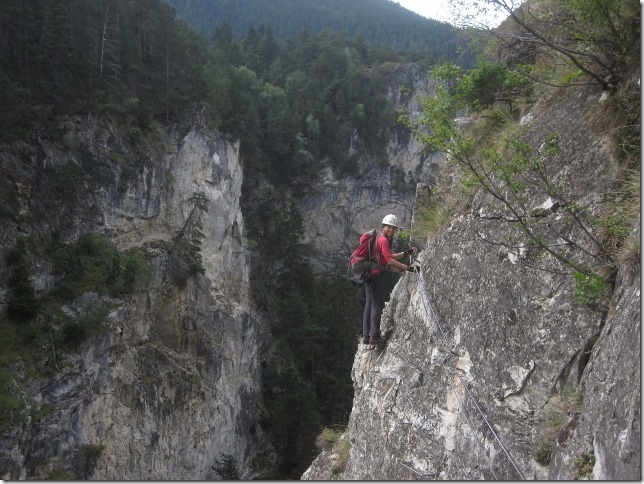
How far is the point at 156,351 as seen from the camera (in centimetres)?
2292

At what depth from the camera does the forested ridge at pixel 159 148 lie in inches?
830

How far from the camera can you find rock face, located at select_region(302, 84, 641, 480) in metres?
3.53

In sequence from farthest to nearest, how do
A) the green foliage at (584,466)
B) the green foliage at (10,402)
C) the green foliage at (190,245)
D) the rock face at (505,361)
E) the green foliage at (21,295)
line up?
the green foliage at (190,245), the green foliage at (21,295), the green foliage at (10,402), the rock face at (505,361), the green foliage at (584,466)

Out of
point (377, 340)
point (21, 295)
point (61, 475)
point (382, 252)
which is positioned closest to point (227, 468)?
point (61, 475)

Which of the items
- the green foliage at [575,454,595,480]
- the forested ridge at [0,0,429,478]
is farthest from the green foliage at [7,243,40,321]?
the green foliage at [575,454,595,480]

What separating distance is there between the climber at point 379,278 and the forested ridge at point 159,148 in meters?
14.3

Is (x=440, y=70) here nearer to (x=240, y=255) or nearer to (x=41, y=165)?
(x=41, y=165)

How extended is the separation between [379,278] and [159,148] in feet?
74.2

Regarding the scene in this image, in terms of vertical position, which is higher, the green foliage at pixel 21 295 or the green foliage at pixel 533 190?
the green foliage at pixel 533 190

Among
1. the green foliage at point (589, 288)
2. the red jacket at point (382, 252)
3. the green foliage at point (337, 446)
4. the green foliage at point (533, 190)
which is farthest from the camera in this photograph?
the green foliage at point (337, 446)

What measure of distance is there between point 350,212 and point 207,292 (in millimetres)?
21210

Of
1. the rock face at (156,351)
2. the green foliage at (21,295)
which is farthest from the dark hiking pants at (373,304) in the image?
the green foliage at (21,295)

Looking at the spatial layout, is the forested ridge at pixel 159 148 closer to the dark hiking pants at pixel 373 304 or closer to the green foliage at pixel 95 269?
the green foliage at pixel 95 269

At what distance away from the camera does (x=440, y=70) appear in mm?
6371
